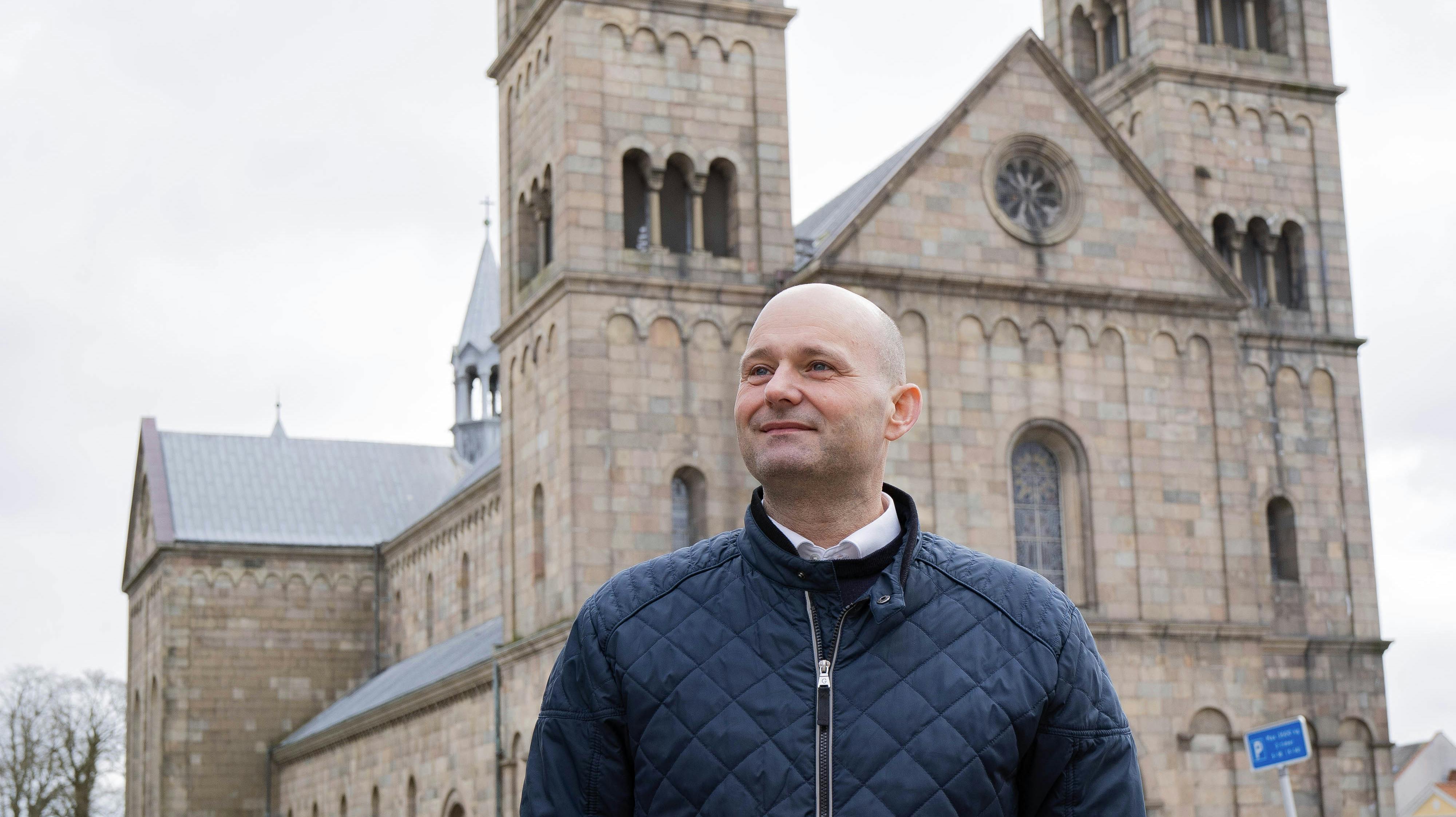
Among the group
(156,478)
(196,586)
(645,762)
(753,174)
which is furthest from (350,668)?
(645,762)

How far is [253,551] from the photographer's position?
47219 mm

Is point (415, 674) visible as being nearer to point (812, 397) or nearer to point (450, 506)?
point (450, 506)

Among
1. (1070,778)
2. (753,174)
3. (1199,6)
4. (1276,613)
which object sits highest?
(1199,6)

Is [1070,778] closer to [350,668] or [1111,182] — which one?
[1111,182]

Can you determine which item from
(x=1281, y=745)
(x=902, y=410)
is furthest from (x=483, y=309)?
(x=902, y=410)

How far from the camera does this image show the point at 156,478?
49.0 meters

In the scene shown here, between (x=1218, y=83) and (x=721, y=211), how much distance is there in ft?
32.5

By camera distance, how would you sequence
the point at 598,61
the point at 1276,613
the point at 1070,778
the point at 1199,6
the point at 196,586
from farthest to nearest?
the point at 196,586 → the point at 1199,6 → the point at 1276,613 → the point at 598,61 → the point at 1070,778

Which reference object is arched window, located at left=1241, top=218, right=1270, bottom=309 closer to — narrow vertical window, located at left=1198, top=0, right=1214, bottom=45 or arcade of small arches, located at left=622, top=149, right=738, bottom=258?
narrow vertical window, located at left=1198, top=0, right=1214, bottom=45

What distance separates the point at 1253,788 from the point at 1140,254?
7.77 meters

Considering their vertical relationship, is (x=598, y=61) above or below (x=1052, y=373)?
above

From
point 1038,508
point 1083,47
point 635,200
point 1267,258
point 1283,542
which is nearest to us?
point 635,200

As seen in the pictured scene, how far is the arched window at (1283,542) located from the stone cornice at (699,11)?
1127 centimetres

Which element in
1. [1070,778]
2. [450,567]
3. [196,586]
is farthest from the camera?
[196,586]
